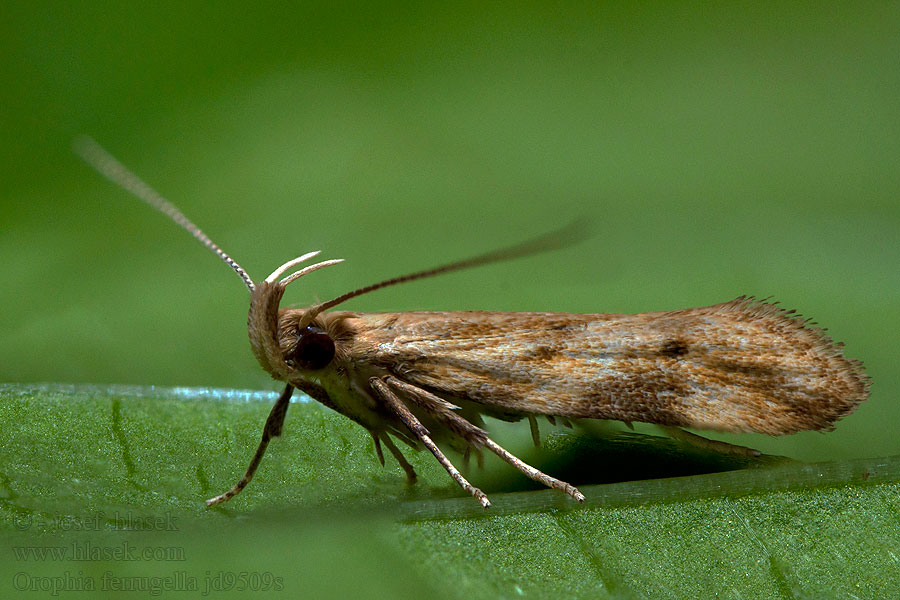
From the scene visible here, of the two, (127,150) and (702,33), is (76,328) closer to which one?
(127,150)

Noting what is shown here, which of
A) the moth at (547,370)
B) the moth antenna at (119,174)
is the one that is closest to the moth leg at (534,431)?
the moth at (547,370)

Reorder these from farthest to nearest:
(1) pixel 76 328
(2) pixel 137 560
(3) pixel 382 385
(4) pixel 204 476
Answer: (1) pixel 76 328 → (3) pixel 382 385 → (4) pixel 204 476 → (2) pixel 137 560

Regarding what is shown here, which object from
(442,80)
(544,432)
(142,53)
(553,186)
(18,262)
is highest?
(142,53)

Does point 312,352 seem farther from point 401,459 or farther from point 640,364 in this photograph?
point 640,364

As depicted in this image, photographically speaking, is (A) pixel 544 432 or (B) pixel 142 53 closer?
(A) pixel 544 432

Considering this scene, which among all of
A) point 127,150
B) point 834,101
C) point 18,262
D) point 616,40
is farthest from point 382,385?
point 834,101

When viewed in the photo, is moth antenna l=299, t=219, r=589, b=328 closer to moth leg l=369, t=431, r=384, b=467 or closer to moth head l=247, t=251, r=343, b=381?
moth head l=247, t=251, r=343, b=381

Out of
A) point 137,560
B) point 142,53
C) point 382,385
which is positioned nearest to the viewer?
point 137,560

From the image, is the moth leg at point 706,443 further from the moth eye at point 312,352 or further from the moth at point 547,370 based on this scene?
the moth eye at point 312,352
